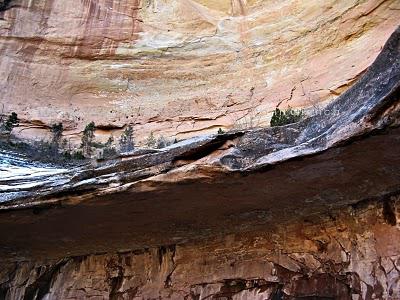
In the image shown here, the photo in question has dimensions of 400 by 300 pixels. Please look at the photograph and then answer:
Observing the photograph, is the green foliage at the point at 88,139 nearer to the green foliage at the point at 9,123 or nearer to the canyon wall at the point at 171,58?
the canyon wall at the point at 171,58

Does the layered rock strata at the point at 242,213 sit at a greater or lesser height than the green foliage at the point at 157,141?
lesser

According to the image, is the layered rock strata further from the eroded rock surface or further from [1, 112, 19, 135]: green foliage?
[1, 112, 19, 135]: green foliage

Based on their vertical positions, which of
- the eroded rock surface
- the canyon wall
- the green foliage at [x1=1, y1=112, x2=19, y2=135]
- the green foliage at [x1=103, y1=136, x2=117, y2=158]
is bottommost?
the eroded rock surface

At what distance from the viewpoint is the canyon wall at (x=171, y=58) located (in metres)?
15.2

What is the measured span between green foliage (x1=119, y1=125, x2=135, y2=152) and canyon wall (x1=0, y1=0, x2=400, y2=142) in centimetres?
25

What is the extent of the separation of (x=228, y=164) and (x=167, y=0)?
50.8ft

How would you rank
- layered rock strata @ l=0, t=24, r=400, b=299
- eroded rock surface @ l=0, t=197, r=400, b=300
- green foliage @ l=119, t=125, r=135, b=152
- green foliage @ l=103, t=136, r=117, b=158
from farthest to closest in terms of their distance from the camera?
1. green foliage @ l=119, t=125, r=135, b=152
2. green foliage @ l=103, t=136, r=117, b=158
3. eroded rock surface @ l=0, t=197, r=400, b=300
4. layered rock strata @ l=0, t=24, r=400, b=299

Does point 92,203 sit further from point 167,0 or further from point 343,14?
point 167,0

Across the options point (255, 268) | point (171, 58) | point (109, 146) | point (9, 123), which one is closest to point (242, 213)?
point (255, 268)

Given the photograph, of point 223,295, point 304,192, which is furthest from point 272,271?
point 304,192

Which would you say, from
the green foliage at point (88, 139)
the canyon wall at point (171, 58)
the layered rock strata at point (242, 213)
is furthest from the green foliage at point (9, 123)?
the layered rock strata at point (242, 213)

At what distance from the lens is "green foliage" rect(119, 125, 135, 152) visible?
15.1m

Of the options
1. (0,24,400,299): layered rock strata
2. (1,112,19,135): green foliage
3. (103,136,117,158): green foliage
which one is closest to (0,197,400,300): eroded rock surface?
(0,24,400,299): layered rock strata

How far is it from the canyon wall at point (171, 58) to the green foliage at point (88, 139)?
0.48 m
